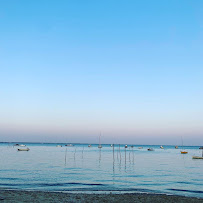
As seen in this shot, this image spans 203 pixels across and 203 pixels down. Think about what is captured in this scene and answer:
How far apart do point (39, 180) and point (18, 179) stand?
347 cm

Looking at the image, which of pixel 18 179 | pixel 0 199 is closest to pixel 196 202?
pixel 0 199

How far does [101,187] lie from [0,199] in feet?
45.8

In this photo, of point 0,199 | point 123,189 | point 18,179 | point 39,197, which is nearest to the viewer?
point 0,199

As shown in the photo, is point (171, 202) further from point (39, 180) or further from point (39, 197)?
point (39, 180)

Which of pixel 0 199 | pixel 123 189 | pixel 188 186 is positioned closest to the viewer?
pixel 0 199

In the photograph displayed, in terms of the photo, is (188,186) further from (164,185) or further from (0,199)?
(0,199)

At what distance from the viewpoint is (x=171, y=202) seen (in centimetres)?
2175

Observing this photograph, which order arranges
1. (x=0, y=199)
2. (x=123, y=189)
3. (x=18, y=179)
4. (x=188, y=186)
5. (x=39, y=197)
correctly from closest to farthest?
(x=0, y=199) < (x=39, y=197) < (x=123, y=189) < (x=188, y=186) < (x=18, y=179)

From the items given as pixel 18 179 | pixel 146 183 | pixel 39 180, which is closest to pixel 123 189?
pixel 146 183

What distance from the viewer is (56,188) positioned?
3009 centimetres

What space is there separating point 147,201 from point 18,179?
22.2 metres

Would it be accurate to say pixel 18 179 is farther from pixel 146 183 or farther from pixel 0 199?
pixel 146 183

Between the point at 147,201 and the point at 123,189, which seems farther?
the point at 123,189

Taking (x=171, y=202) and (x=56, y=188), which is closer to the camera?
(x=171, y=202)
